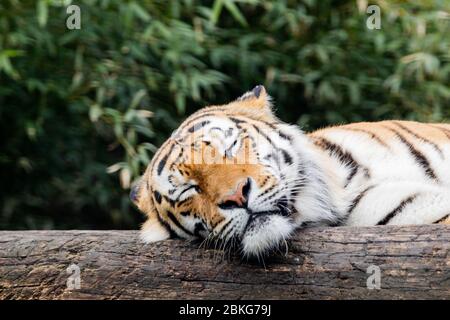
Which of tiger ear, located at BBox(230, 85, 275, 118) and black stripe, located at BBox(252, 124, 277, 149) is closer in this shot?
black stripe, located at BBox(252, 124, 277, 149)

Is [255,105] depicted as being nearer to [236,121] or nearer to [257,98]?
[257,98]

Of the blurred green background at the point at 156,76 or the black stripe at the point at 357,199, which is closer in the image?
the black stripe at the point at 357,199

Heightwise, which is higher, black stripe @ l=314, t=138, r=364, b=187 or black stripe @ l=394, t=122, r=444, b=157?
black stripe @ l=394, t=122, r=444, b=157

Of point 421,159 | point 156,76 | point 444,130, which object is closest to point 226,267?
point 421,159

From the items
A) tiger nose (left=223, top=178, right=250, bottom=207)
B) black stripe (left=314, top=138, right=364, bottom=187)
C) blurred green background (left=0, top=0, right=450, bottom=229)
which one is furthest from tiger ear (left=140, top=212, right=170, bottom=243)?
blurred green background (left=0, top=0, right=450, bottom=229)

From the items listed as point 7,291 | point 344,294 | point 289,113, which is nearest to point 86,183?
point 289,113

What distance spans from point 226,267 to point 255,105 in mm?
858

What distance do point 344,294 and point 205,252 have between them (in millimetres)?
469

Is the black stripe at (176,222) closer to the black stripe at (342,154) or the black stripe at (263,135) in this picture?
the black stripe at (263,135)

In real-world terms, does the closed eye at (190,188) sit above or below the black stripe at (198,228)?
above

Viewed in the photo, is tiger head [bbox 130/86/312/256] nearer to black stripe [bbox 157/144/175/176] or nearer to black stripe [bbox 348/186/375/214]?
black stripe [bbox 157/144/175/176]

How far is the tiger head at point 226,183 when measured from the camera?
2.49 meters

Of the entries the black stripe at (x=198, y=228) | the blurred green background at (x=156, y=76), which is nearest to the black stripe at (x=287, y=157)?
the black stripe at (x=198, y=228)

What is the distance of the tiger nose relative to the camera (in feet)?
8.09
